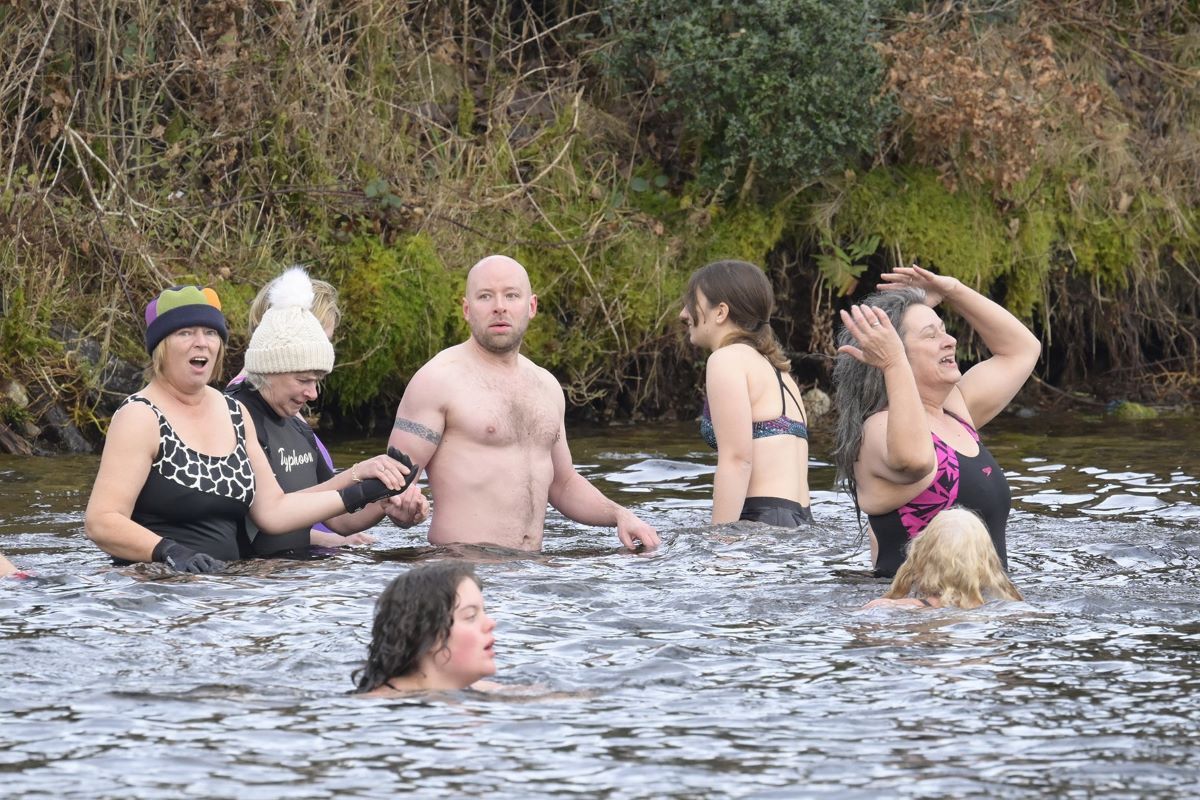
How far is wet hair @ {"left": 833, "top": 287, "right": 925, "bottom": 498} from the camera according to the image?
7.50 m

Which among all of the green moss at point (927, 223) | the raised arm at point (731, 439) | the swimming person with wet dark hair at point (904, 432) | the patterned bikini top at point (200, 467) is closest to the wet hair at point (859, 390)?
the swimming person with wet dark hair at point (904, 432)

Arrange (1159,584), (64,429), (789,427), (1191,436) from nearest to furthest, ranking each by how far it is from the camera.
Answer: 1. (1159,584)
2. (789,427)
3. (64,429)
4. (1191,436)

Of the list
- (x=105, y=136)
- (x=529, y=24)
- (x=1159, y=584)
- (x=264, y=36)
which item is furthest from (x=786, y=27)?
(x=1159, y=584)

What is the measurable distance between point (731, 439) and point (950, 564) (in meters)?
2.20

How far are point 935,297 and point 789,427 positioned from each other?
1.36 meters

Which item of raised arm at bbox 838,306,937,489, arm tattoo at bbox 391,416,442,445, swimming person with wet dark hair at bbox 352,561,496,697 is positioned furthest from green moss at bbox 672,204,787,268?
swimming person with wet dark hair at bbox 352,561,496,697

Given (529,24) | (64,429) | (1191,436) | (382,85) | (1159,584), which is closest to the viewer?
(1159,584)

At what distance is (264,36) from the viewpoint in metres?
14.4

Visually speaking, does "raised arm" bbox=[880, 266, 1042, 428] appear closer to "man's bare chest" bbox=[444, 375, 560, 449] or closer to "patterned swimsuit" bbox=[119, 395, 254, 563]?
"man's bare chest" bbox=[444, 375, 560, 449]

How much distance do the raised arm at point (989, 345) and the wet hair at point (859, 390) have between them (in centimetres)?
29

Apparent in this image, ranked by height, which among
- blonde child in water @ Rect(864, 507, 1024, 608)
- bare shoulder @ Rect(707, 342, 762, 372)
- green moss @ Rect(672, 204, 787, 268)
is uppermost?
green moss @ Rect(672, 204, 787, 268)

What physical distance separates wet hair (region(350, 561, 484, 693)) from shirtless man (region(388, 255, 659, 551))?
2.92 m

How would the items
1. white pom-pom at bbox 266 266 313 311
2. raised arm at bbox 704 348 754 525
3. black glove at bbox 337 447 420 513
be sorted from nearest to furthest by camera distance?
1. black glove at bbox 337 447 420 513
2. white pom-pom at bbox 266 266 313 311
3. raised arm at bbox 704 348 754 525

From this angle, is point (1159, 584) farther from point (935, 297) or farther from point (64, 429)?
point (64, 429)
